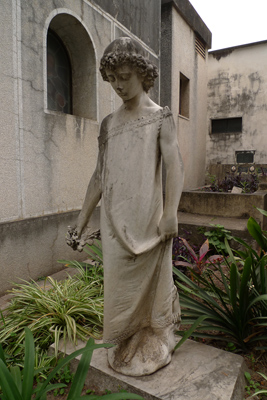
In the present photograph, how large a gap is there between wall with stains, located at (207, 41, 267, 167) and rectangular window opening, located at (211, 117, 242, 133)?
0.55ft

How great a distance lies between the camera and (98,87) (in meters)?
4.78

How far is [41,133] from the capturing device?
153 inches

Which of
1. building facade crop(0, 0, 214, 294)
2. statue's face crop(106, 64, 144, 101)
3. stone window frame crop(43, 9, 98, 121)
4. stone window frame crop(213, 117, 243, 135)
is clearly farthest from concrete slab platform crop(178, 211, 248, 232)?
stone window frame crop(213, 117, 243, 135)

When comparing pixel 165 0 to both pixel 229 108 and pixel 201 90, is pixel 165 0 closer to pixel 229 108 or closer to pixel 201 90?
pixel 201 90

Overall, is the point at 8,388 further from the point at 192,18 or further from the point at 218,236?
the point at 192,18

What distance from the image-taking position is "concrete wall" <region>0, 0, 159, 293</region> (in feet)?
11.3

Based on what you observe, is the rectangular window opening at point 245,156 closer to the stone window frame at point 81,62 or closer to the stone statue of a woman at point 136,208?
the stone window frame at point 81,62

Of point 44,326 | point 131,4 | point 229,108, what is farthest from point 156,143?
point 229,108

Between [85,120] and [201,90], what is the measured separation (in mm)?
6114

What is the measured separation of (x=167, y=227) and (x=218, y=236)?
124 inches

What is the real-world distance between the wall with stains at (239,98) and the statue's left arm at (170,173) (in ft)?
36.6

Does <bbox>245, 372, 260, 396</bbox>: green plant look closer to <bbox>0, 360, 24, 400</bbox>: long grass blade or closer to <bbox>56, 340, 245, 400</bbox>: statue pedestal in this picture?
<bbox>56, 340, 245, 400</bbox>: statue pedestal

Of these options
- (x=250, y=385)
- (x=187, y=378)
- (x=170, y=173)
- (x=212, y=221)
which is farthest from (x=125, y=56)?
(x=212, y=221)

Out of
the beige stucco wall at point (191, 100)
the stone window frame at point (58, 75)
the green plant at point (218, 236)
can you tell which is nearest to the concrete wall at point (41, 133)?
the stone window frame at point (58, 75)
